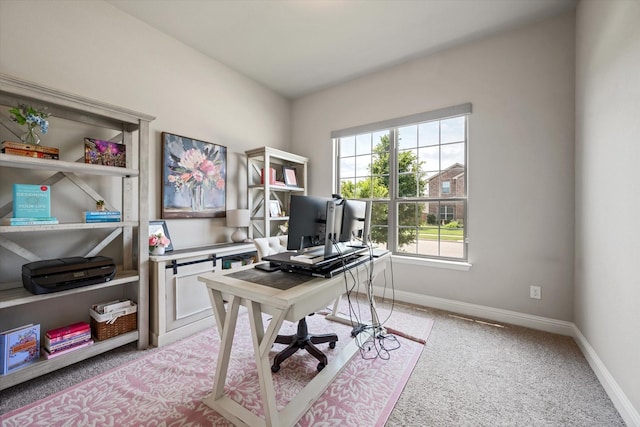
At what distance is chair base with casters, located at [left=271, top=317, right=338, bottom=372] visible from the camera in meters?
1.77

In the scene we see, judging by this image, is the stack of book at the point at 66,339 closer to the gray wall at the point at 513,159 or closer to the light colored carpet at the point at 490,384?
the light colored carpet at the point at 490,384

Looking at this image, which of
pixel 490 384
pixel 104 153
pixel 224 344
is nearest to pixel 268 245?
pixel 224 344

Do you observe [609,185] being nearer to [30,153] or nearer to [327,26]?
[327,26]

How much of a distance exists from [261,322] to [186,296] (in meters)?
1.32

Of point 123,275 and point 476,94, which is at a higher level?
Result: point 476,94

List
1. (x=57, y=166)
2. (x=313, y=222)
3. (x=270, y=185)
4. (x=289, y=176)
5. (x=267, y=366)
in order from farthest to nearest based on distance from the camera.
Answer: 1. (x=289, y=176)
2. (x=270, y=185)
3. (x=57, y=166)
4. (x=313, y=222)
5. (x=267, y=366)

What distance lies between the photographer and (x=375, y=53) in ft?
9.34

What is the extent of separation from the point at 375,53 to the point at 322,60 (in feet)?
2.00

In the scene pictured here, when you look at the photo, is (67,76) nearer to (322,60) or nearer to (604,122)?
(322,60)

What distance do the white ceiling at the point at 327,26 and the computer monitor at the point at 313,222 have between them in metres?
1.80

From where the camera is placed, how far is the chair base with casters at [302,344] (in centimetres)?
177

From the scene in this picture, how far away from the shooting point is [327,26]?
2424 mm

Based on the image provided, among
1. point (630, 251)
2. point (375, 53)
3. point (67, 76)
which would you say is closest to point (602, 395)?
point (630, 251)

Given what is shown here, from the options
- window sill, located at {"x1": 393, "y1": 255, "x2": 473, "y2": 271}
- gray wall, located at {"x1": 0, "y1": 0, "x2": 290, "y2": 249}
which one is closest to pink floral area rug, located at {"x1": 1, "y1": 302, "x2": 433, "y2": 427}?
window sill, located at {"x1": 393, "y1": 255, "x2": 473, "y2": 271}
